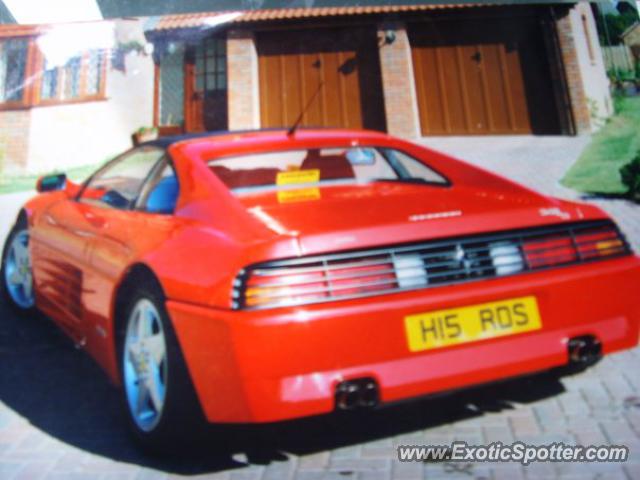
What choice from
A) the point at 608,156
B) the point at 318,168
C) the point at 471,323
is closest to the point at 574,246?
the point at 471,323

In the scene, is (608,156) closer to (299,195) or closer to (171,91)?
(299,195)

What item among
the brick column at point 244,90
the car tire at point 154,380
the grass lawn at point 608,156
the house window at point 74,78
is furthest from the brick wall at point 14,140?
the grass lawn at point 608,156

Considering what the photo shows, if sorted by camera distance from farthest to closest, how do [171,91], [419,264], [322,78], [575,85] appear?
1. [322,78]
2. [575,85]
3. [171,91]
4. [419,264]

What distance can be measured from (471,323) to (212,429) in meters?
0.88

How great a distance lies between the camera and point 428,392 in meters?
1.20

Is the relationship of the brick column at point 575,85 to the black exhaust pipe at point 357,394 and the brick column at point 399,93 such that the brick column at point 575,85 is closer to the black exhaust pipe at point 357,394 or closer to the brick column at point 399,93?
the brick column at point 399,93

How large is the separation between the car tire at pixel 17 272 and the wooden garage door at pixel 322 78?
2.64m

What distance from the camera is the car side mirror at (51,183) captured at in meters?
2.60

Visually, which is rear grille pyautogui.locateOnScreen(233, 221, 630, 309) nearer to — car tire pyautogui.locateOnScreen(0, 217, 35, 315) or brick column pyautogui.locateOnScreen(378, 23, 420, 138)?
car tire pyautogui.locateOnScreen(0, 217, 35, 315)

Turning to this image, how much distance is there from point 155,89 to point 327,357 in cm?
298

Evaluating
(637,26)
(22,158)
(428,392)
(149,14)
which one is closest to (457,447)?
(428,392)

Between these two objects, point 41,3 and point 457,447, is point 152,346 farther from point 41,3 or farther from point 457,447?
Result: point 41,3

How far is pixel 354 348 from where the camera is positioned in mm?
1140

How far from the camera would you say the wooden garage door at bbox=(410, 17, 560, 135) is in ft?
13.6
